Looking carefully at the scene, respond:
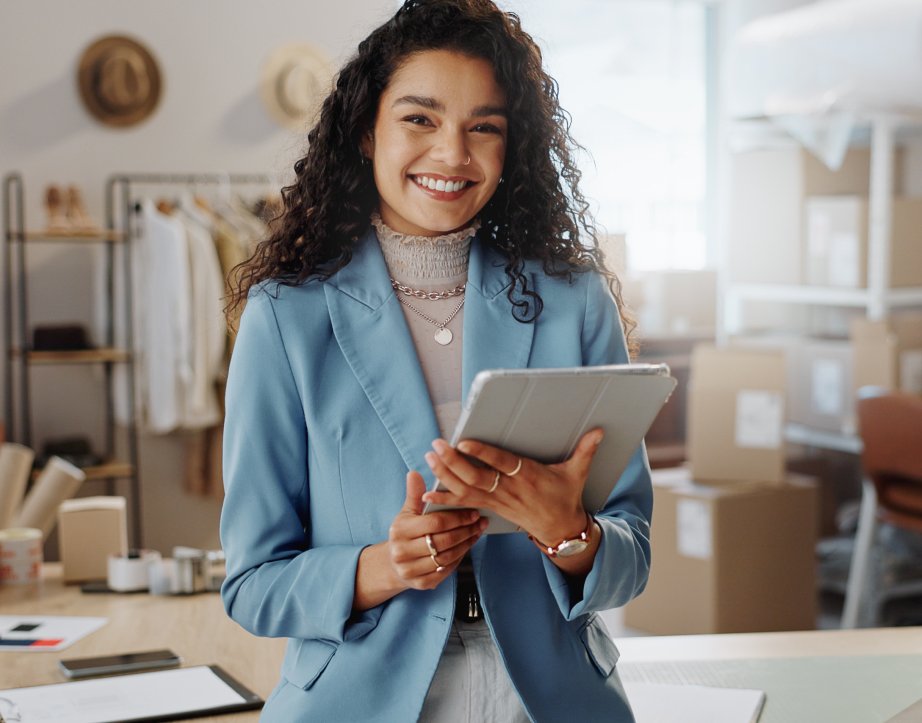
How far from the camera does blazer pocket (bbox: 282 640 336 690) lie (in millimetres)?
1114

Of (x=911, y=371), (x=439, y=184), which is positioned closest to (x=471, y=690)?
(x=439, y=184)

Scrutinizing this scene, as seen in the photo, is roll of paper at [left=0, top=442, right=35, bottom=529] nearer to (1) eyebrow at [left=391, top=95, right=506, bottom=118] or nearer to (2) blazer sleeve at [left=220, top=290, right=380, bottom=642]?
(2) blazer sleeve at [left=220, top=290, right=380, bottom=642]

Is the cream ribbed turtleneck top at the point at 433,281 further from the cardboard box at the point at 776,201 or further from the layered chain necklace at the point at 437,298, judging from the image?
the cardboard box at the point at 776,201

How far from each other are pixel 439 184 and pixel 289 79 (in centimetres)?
411

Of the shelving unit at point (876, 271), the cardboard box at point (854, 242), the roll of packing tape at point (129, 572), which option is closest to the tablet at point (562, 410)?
the roll of packing tape at point (129, 572)

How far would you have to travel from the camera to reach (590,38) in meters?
5.85

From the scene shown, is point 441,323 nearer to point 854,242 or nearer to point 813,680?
point 813,680

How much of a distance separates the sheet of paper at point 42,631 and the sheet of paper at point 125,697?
23 centimetres

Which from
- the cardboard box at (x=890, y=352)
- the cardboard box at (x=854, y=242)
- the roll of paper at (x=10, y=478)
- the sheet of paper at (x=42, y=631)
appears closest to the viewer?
the sheet of paper at (x=42, y=631)

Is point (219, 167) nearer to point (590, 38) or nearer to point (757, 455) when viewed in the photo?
point (590, 38)

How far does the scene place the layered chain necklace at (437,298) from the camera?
46.8 inches

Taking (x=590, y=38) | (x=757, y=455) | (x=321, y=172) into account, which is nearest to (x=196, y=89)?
(x=590, y=38)

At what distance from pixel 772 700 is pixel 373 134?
97 cm

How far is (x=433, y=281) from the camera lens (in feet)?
3.99
